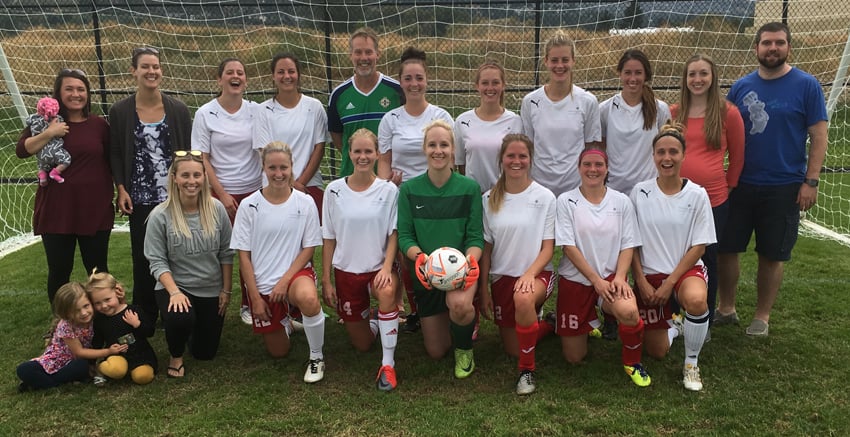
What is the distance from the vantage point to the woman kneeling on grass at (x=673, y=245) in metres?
3.21

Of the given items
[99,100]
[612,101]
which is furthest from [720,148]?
[99,100]

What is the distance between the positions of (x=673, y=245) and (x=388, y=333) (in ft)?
5.31

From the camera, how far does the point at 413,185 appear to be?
11.4ft

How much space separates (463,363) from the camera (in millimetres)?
3418

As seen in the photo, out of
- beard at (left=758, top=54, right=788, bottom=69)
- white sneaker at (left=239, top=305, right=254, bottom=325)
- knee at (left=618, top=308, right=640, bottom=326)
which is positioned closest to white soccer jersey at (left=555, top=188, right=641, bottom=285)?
knee at (left=618, top=308, right=640, bottom=326)

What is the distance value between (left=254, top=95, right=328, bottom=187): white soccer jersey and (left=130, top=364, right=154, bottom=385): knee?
57.2 inches

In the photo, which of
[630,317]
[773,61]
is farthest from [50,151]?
[773,61]

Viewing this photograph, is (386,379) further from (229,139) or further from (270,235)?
(229,139)

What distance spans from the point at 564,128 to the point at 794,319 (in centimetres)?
206

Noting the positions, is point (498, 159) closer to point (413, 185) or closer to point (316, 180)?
point (413, 185)

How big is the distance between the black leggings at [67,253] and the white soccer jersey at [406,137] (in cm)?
185

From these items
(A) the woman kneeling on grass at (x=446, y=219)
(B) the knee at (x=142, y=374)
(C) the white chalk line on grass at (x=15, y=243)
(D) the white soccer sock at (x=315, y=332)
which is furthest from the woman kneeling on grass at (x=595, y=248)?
(C) the white chalk line on grass at (x=15, y=243)

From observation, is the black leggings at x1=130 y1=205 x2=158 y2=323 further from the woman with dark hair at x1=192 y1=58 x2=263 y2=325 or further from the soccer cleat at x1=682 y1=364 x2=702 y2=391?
the soccer cleat at x1=682 y1=364 x2=702 y2=391

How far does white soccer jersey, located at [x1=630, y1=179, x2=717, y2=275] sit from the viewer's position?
328 centimetres
